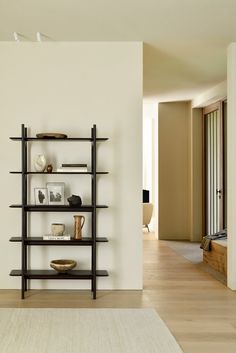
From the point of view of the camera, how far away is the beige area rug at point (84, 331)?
327cm

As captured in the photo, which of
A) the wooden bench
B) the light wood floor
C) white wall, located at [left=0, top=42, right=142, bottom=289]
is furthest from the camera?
the wooden bench

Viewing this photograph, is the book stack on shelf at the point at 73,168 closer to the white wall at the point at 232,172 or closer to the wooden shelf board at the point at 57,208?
the wooden shelf board at the point at 57,208

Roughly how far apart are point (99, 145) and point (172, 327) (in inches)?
83.9

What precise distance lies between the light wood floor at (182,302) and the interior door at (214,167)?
7.78ft

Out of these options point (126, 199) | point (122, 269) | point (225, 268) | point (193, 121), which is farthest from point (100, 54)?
point (193, 121)

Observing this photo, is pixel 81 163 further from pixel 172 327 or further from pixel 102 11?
pixel 172 327

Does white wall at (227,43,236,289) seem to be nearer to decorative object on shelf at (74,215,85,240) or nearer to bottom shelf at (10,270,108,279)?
bottom shelf at (10,270,108,279)

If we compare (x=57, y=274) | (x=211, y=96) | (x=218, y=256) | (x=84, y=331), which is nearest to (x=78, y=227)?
(x=57, y=274)

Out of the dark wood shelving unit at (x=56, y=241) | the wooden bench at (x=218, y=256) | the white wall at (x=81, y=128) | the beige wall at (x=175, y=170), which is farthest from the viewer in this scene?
the beige wall at (x=175, y=170)

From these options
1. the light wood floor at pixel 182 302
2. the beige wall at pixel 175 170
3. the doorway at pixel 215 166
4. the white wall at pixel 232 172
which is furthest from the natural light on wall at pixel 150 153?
the white wall at pixel 232 172

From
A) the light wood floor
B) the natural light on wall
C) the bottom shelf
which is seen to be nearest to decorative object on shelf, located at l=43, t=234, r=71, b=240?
the bottom shelf

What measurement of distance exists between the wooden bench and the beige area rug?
6.31 ft

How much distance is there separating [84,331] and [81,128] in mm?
2273

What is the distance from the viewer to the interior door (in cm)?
839
